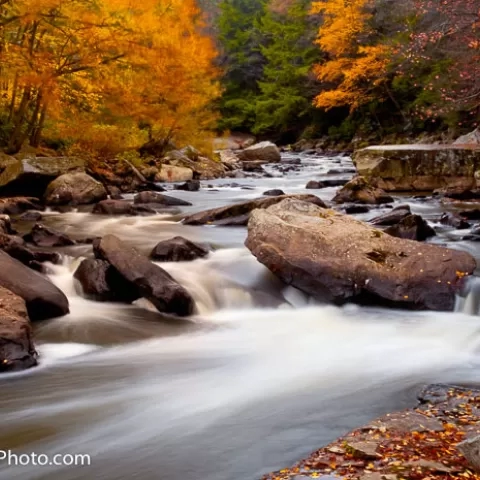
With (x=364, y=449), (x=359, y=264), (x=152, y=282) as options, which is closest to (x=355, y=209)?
(x=359, y=264)

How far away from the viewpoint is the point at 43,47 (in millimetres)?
11867

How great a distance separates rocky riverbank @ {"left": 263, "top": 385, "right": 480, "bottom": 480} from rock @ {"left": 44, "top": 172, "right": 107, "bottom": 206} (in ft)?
34.3

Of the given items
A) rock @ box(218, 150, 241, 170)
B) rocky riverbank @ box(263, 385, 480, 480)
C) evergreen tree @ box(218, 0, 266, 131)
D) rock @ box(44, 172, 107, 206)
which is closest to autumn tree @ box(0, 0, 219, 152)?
rock @ box(44, 172, 107, 206)

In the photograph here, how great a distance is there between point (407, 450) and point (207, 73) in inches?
737

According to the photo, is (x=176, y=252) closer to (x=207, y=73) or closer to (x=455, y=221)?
(x=455, y=221)

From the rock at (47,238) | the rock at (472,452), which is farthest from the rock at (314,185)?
the rock at (472,452)

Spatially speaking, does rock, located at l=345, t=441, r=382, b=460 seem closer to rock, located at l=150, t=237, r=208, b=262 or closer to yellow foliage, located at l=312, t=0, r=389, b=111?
rock, located at l=150, t=237, r=208, b=262

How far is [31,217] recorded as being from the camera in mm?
10719

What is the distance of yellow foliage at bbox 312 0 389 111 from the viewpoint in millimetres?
23438

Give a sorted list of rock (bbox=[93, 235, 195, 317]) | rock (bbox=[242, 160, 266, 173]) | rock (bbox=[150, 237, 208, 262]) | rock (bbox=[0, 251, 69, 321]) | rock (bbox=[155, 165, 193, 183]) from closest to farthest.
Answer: rock (bbox=[0, 251, 69, 321]), rock (bbox=[93, 235, 195, 317]), rock (bbox=[150, 237, 208, 262]), rock (bbox=[155, 165, 193, 183]), rock (bbox=[242, 160, 266, 173])

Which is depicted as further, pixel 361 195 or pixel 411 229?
pixel 361 195

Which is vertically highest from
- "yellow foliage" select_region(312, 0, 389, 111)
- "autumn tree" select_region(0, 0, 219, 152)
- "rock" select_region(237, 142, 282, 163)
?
"yellow foliage" select_region(312, 0, 389, 111)

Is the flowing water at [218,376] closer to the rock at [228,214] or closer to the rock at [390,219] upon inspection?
the rock at [228,214]

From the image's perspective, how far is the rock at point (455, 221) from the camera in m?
9.59
